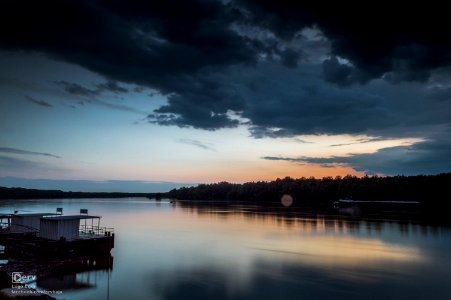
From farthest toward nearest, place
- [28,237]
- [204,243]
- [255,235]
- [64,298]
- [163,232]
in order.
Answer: [163,232] < [255,235] < [204,243] < [28,237] < [64,298]

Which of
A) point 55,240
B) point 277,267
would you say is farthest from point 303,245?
point 55,240

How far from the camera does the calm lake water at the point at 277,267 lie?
4081 centimetres

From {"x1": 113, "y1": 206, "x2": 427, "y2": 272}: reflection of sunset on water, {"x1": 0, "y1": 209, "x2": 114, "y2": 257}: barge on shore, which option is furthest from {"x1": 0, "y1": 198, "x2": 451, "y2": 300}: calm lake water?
{"x1": 0, "y1": 209, "x2": 114, "y2": 257}: barge on shore

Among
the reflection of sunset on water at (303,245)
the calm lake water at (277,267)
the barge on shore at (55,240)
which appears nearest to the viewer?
the calm lake water at (277,267)

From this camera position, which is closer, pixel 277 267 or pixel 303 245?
pixel 277 267

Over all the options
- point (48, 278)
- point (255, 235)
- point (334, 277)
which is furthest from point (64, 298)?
point (255, 235)

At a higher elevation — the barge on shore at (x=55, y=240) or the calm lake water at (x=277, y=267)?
the barge on shore at (x=55, y=240)

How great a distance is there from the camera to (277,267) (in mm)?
54031

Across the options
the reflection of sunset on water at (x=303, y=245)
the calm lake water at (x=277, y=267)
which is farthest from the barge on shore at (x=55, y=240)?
the reflection of sunset on water at (x=303, y=245)

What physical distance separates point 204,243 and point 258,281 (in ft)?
113

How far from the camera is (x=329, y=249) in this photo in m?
69.8

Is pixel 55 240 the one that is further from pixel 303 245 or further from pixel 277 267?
pixel 303 245

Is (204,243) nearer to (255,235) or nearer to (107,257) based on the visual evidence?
(255,235)

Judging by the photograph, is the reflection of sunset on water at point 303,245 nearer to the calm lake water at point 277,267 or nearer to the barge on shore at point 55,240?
the calm lake water at point 277,267
